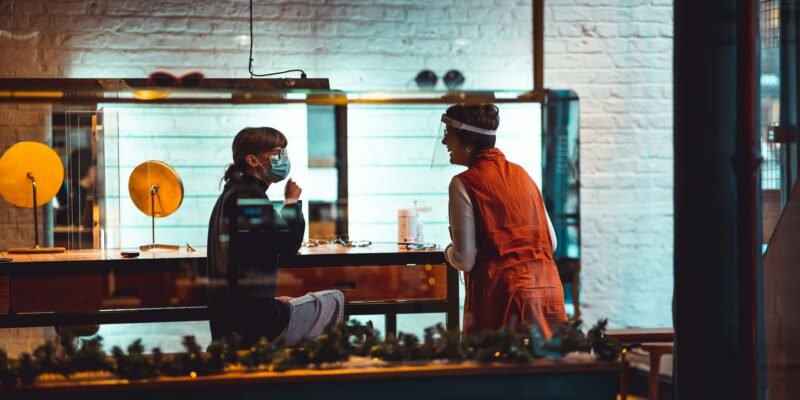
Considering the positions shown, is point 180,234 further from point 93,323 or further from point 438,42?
point 438,42

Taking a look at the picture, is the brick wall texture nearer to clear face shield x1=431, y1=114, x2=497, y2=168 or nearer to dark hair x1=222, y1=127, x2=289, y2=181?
clear face shield x1=431, y1=114, x2=497, y2=168

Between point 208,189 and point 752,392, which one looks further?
point 208,189

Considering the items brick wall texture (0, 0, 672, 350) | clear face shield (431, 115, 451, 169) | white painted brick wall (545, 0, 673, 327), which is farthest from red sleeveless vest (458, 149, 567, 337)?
white painted brick wall (545, 0, 673, 327)

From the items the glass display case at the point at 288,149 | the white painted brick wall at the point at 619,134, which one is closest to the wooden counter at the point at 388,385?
the glass display case at the point at 288,149

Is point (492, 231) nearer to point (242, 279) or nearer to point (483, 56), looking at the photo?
point (242, 279)

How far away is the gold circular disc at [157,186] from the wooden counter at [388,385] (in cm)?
68

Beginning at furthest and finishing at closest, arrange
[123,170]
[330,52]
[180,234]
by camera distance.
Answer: [330,52], [123,170], [180,234]

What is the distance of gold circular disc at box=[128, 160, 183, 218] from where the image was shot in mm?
2500

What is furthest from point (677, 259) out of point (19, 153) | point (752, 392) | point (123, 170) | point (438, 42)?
point (438, 42)

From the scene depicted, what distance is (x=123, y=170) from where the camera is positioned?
2564 mm

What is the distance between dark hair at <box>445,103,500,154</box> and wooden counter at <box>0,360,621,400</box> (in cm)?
64

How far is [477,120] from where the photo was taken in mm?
2365

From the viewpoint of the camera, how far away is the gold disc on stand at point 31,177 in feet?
8.04

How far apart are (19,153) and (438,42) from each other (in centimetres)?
205
